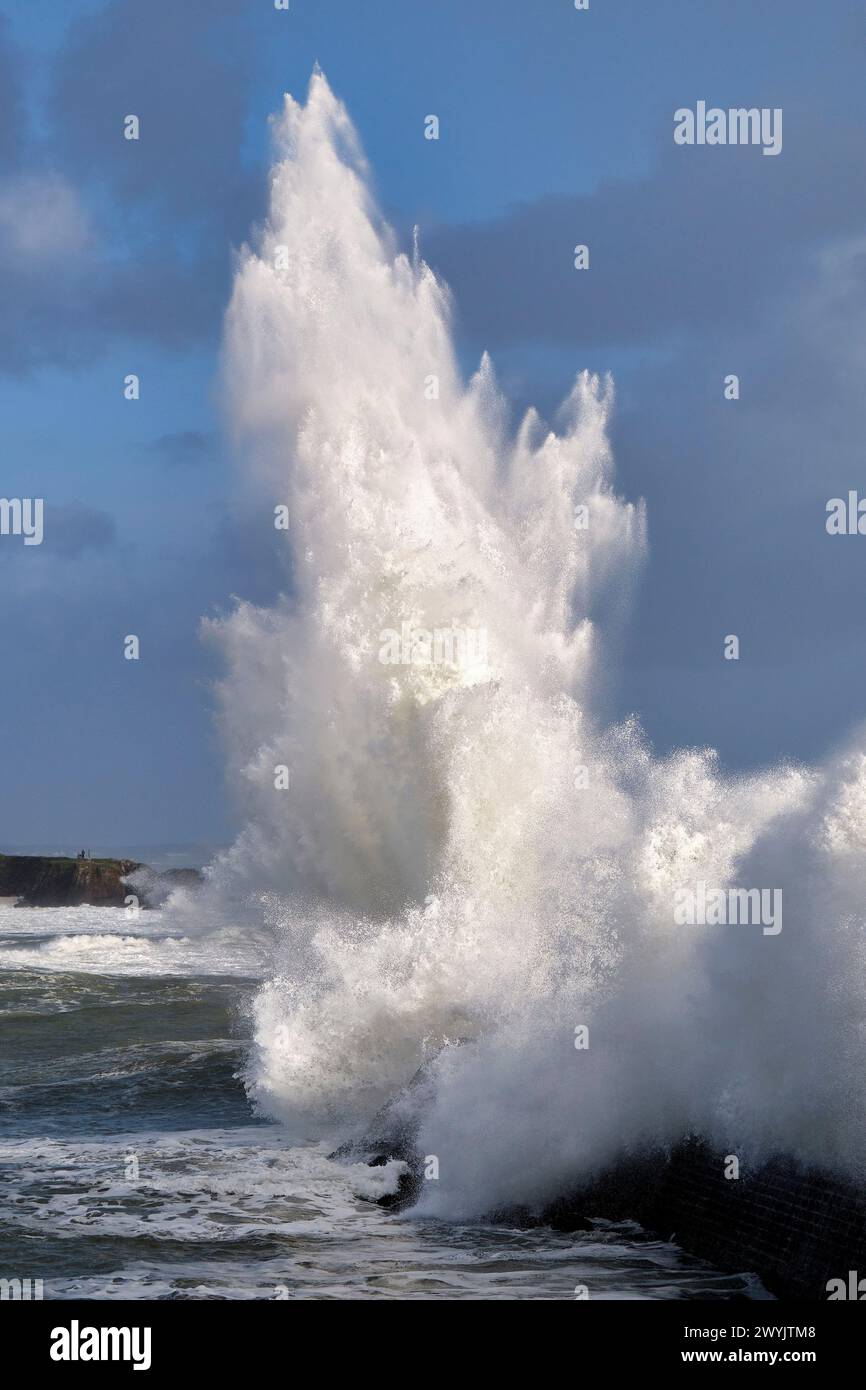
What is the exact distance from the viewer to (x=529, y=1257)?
10.6 metres

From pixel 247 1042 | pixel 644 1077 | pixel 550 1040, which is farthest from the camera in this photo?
pixel 247 1042

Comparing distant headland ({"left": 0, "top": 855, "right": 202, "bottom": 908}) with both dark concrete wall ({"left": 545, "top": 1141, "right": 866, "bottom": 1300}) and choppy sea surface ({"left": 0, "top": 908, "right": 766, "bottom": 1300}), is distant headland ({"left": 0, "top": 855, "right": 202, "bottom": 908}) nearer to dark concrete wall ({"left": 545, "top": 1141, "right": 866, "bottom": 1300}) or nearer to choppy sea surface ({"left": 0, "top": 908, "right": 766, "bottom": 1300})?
choppy sea surface ({"left": 0, "top": 908, "right": 766, "bottom": 1300})

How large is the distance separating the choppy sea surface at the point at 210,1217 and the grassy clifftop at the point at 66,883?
Answer: 2075 inches

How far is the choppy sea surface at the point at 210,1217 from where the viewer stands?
994cm

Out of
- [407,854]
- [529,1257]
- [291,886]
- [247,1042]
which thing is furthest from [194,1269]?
[291,886]

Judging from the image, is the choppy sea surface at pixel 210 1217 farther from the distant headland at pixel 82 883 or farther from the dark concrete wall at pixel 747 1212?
the distant headland at pixel 82 883

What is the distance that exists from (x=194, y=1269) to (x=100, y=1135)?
17.4 feet

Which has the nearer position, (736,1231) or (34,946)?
(736,1231)

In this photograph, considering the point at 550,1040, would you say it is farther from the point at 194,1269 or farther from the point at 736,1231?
the point at 194,1269

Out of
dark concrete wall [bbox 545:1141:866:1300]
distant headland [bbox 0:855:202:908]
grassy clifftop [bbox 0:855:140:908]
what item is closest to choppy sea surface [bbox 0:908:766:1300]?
dark concrete wall [bbox 545:1141:866:1300]

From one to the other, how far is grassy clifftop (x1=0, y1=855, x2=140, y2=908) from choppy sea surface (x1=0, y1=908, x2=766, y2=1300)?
173ft

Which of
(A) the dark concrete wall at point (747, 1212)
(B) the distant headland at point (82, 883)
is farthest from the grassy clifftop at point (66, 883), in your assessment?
(A) the dark concrete wall at point (747, 1212)
